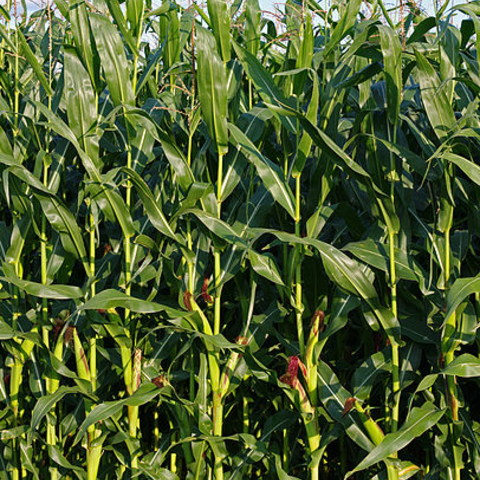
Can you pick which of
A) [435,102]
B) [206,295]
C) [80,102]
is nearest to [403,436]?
[206,295]

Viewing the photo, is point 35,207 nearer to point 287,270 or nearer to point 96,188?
point 96,188

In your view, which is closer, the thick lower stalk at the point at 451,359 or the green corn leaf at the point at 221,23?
the thick lower stalk at the point at 451,359

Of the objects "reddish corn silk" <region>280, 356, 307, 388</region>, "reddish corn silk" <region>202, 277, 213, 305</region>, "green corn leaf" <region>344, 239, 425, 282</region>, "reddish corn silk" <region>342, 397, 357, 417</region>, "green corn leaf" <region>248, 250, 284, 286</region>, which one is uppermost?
"green corn leaf" <region>344, 239, 425, 282</region>

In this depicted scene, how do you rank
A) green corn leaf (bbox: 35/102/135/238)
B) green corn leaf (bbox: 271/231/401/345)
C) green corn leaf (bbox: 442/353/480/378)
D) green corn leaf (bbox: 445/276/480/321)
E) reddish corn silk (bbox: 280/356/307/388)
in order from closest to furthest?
green corn leaf (bbox: 445/276/480/321)
green corn leaf (bbox: 442/353/480/378)
green corn leaf (bbox: 271/231/401/345)
reddish corn silk (bbox: 280/356/307/388)
green corn leaf (bbox: 35/102/135/238)

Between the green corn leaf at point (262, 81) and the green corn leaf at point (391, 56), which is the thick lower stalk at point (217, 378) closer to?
the green corn leaf at point (262, 81)

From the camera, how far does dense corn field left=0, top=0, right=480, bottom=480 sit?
223 cm

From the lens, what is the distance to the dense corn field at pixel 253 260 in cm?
223

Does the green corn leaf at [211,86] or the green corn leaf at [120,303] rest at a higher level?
the green corn leaf at [211,86]

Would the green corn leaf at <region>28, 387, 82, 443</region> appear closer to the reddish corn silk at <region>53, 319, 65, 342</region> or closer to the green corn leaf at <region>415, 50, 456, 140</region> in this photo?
the reddish corn silk at <region>53, 319, 65, 342</region>

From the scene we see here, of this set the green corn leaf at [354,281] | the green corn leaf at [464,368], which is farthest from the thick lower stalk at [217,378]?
the green corn leaf at [464,368]

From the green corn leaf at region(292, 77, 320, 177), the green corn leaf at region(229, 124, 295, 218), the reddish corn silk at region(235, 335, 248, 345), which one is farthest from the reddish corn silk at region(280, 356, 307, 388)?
the green corn leaf at region(292, 77, 320, 177)

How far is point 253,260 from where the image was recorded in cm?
232

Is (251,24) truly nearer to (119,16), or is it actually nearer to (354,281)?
(119,16)

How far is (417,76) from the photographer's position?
2.22 metres
